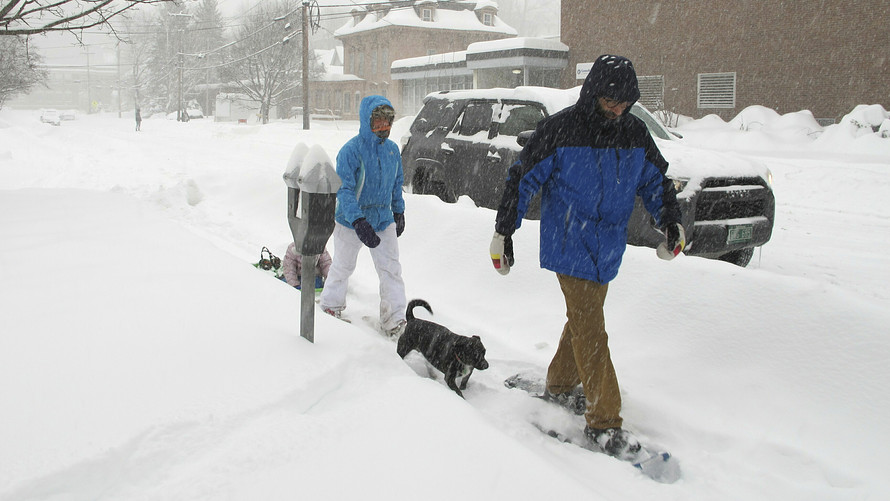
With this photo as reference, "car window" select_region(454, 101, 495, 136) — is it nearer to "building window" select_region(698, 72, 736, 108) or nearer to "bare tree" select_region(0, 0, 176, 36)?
"bare tree" select_region(0, 0, 176, 36)

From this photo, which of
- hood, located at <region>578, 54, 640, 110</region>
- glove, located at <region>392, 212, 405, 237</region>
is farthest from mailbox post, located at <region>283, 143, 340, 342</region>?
glove, located at <region>392, 212, 405, 237</region>

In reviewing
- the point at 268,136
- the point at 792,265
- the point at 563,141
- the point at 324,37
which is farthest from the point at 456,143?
the point at 324,37

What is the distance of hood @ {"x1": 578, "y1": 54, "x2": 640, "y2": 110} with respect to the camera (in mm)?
3098

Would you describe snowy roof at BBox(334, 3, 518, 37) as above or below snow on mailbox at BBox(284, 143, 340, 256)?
above

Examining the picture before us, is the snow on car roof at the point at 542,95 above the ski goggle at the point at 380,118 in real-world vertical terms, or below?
above

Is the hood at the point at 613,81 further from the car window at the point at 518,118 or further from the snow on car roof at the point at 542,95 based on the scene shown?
the car window at the point at 518,118

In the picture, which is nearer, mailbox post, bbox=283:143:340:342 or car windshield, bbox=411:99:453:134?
mailbox post, bbox=283:143:340:342

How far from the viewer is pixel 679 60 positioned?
944 inches

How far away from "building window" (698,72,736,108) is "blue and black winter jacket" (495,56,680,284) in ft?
71.2

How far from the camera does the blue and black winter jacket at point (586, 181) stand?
3.26 meters

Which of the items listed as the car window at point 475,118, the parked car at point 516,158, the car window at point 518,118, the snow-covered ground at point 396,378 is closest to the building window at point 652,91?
the parked car at point 516,158

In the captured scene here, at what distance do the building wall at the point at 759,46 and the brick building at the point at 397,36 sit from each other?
27.0 metres

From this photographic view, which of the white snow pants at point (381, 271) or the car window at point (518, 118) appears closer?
the white snow pants at point (381, 271)

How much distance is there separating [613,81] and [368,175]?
7.00 feet
